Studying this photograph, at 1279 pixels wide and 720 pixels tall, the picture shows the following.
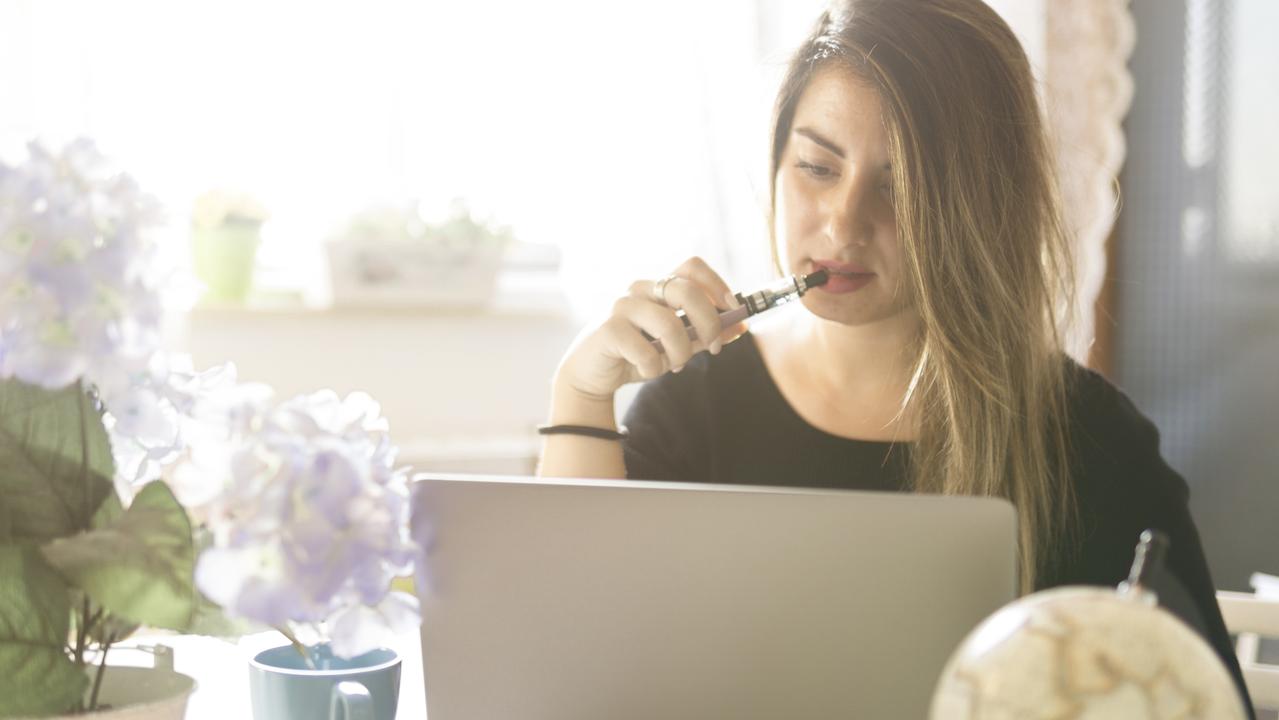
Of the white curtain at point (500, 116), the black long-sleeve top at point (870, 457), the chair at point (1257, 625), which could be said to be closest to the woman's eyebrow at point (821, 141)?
the black long-sleeve top at point (870, 457)

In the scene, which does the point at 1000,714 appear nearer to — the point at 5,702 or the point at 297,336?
the point at 5,702

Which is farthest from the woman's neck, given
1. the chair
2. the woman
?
the chair

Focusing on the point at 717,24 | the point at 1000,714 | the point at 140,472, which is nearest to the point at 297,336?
the point at 717,24

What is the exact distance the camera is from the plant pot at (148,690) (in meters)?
0.64

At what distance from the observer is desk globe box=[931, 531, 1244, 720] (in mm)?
492

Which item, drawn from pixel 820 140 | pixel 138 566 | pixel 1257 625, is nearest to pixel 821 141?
pixel 820 140

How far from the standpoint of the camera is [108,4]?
7.48ft

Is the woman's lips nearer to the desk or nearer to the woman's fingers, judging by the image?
the woman's fingers

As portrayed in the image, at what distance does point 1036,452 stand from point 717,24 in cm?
159

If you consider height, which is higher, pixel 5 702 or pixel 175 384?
pixel 175 384

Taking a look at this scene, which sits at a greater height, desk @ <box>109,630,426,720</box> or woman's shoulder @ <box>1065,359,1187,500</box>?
woman's shoulder @ <box>1065,359,1187,500</box>

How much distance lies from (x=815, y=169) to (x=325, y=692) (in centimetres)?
76

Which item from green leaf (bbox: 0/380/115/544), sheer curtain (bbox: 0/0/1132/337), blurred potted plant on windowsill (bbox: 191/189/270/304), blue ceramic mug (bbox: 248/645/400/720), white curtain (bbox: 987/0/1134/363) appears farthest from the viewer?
white curtain (bbox: 987/0/1134/363)

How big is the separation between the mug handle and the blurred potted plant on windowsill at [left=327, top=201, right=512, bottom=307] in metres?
1.78
